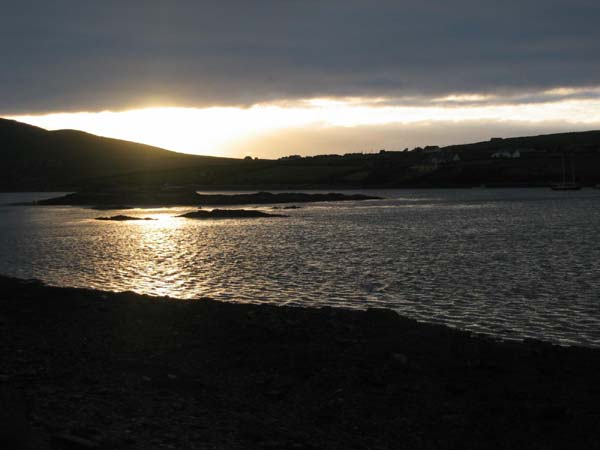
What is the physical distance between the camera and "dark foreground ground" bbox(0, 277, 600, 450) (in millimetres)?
11664

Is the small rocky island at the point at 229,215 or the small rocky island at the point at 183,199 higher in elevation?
the small rocky island at the point at 183,199

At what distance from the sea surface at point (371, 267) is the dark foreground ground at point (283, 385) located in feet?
13.3

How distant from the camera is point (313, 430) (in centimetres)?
1221

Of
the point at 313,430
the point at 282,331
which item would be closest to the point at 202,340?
the point at 282,331

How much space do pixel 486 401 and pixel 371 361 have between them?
11.3 ft

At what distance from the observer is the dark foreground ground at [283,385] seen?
38.3ft

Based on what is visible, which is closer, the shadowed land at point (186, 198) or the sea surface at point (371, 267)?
the sea surface at point (371, 267)

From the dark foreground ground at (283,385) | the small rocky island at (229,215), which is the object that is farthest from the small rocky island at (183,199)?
the dark foreground ground at (283,385)

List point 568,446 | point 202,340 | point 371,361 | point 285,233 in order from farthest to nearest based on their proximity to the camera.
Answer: point 285,233
point 202,340
point 371,361
point 568,446

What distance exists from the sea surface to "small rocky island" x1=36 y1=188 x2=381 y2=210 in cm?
7321

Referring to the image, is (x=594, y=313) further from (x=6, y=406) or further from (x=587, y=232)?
(x=587, y=232)

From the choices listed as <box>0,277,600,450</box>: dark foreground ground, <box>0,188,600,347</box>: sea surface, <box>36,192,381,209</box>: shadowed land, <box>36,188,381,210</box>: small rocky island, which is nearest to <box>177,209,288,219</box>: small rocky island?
<box>0,188,600,347</box>: sea surface

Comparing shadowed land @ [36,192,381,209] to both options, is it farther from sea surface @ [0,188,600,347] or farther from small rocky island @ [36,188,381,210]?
sea surface @ [0,188,600,347]

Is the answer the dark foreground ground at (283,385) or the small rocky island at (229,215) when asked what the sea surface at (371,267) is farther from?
the small rocky island at (229,215)
